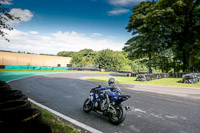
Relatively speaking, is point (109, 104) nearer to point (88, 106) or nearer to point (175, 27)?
point (88, 106)

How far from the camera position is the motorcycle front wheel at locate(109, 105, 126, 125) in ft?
12.5

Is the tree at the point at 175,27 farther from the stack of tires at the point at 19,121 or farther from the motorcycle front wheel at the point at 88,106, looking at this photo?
the stack of tires at the point at 19,121

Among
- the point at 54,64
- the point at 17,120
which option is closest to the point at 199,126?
the point at 17,120

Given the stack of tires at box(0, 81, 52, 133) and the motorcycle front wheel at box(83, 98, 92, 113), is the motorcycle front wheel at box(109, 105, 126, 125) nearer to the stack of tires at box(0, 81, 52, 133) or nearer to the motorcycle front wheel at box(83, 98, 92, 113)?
the motorcycle front wheel at box(83, 98, 92, 113)

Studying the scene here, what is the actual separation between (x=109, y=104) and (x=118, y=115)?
453 mm

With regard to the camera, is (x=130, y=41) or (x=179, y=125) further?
(x=130, y=41)

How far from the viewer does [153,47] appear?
23234mm

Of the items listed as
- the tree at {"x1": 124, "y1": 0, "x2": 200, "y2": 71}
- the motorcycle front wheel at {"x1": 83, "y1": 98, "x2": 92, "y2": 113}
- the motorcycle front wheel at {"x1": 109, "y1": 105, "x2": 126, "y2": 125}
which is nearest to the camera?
the motorcycle front wheel at {"x1": 109, "y1": 105, "x2": 126, "y2": 125}

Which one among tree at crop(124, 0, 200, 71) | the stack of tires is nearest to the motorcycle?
the stack of tires

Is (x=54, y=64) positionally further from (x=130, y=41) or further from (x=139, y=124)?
(x=139, y=124)

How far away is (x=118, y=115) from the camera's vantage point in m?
3.97

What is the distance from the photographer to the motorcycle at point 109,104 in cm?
388

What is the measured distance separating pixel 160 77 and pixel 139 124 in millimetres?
18399

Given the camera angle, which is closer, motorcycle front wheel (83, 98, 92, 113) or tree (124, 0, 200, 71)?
motorcycle front wheel (83, 98, 92, 113)
